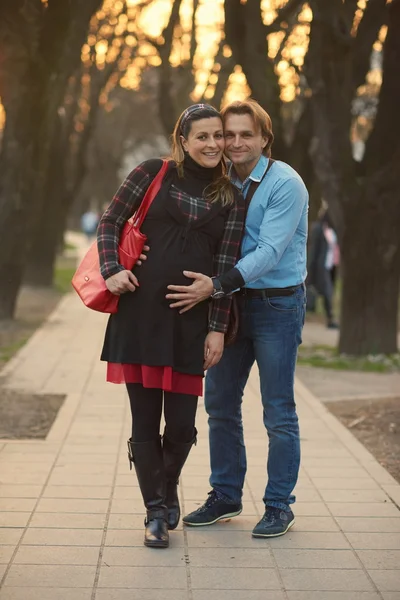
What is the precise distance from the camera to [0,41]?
14281 millimetres

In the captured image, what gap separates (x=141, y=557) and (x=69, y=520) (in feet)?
2.35

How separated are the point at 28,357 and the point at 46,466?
221 inches

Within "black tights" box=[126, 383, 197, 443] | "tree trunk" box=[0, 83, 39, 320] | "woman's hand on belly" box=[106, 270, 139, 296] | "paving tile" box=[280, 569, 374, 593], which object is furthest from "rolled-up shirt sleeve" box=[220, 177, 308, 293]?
"tree trunk" box=[0, 83, 39, 320]

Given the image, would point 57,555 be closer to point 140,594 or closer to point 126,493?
point 140,594

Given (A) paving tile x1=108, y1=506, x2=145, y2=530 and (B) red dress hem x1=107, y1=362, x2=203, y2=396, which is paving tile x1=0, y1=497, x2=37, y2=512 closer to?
(A) paving tile x1=108, y1=506, x2=145, y2=530

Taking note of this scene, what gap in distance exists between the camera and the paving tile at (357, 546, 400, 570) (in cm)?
507

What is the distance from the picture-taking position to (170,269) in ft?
16.9

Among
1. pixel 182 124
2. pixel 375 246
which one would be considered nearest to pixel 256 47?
pixel 375 246

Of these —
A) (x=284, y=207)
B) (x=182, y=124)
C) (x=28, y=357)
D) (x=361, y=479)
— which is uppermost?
(x=182, y=124)

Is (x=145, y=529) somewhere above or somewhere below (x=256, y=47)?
below

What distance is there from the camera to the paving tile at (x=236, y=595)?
181 inches

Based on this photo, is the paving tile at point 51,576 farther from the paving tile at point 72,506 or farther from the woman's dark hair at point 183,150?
the woman's dark hair at point 183,150

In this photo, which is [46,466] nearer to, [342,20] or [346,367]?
[346,367]

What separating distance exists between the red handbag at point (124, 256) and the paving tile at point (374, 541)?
156 centimetres
